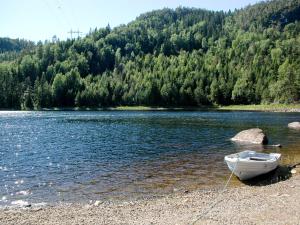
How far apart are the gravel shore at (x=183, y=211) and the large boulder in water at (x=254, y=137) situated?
102 feet

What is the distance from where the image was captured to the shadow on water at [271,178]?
3275cm

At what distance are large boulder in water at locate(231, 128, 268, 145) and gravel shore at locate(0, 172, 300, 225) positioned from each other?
1219 inches

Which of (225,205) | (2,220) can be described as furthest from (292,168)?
(2,220)

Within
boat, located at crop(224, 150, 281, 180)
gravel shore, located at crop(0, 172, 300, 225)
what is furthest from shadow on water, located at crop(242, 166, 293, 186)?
gravel shore, located at crop(0, 172, 300, 225)

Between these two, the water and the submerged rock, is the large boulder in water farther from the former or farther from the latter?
the submerged rock

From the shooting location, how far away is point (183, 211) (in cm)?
2339

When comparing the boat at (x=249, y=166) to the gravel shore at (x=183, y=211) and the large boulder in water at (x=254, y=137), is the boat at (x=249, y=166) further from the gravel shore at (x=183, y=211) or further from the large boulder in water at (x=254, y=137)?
the large boulder in water at (x=254, y=137)

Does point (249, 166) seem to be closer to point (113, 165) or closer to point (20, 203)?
point (113, 165)

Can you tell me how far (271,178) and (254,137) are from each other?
89.9ft

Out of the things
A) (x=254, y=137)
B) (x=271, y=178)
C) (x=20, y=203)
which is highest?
(x=254, y=137)

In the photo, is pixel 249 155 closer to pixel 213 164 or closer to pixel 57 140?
pixel 213 164

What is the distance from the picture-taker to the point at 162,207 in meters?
24.7

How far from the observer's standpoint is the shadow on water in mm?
32750

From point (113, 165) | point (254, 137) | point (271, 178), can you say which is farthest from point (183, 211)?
point (254, 137)
